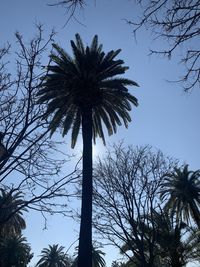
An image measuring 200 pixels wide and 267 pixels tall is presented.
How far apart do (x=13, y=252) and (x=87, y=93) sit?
36548 millimetres

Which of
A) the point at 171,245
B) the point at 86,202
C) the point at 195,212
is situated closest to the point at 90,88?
the point at 86,202

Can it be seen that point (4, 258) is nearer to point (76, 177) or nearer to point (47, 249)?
point (47, 249)

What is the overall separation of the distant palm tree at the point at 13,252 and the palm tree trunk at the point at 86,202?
107ft

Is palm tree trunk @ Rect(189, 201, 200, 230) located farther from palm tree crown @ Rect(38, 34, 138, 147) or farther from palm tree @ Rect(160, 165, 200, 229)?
palm tree crown @ Rect(38, 34, 138, 147)

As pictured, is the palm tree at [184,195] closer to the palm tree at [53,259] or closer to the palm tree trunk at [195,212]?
the palm tree trunk at [195,212]

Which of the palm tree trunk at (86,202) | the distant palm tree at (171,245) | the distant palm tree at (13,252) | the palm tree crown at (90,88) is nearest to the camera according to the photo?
the palm tree trunk at (86,202)

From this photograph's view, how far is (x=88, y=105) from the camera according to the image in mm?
22062

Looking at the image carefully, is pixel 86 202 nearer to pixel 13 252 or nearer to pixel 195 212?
pixel 195 212

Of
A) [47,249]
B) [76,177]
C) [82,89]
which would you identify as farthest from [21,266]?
[76,177]

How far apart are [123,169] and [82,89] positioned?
19.6 ft

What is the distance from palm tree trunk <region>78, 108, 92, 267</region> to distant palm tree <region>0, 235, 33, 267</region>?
32601mm

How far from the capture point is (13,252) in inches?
1991

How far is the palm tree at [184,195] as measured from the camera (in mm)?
35031

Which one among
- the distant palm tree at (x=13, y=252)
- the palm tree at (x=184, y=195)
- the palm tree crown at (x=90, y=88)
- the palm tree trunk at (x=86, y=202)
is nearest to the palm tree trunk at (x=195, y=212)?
the palm tree at (x=184, y=195)
